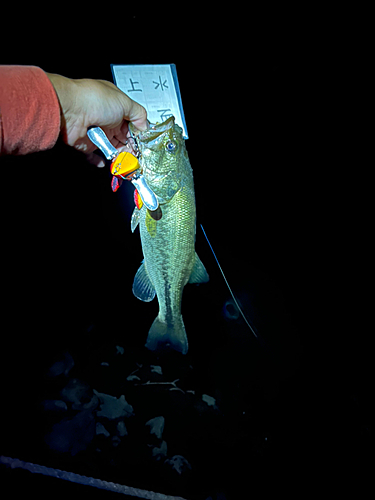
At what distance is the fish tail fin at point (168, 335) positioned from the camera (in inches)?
57.4

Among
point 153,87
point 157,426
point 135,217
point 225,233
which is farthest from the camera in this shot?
point 225,233

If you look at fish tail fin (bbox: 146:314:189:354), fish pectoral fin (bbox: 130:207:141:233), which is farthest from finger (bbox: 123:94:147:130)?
fish tail fin (bbox: 146:314:189:354)

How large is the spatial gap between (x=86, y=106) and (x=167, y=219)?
0.56 meters

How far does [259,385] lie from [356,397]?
749 mm

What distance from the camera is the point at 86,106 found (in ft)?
2.85

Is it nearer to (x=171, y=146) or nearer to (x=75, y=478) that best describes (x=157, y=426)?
(x=75, y=478)

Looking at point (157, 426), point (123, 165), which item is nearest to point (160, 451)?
point (157, 426)

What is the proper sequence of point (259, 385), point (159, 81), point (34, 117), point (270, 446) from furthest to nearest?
1. point (259, 385)
2. point (270, 446)
3. point (159, 81)
4. point (34, 117)

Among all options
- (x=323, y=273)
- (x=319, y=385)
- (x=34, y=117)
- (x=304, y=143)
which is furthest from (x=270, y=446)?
(x=34, y=117)

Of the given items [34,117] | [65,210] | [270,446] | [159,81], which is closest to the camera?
[34,117]

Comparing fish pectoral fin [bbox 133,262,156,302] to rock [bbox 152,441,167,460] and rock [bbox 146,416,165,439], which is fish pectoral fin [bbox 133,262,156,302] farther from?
rock [bbox 152,441,167,460]

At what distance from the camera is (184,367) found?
2152 millimetres

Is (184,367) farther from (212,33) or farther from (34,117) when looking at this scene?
(212,33)

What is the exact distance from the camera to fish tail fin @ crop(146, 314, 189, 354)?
1459 millimetres
